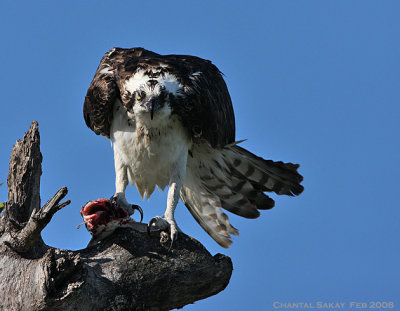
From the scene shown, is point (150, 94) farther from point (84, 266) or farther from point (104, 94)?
point (84, 266)

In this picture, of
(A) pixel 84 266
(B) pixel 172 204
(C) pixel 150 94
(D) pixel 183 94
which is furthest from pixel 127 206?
(A) pixel 84 266

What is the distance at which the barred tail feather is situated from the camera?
9062 millimetres

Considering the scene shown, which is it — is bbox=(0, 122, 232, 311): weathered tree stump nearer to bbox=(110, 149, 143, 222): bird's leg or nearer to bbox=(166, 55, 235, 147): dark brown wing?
bbox=(110, 149, 143, 222): bird's leg

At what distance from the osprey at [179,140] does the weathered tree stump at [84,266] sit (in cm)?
52

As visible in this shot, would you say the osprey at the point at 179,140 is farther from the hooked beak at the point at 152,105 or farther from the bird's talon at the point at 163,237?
the bird's talon at the point at 163,237

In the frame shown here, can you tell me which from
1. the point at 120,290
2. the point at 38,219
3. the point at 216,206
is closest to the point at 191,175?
the point at 216,206

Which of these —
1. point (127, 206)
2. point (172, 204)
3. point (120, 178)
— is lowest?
point (127, 206)

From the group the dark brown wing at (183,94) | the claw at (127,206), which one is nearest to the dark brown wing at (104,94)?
the dark brown wing at (183,94)

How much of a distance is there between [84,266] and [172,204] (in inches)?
80.7

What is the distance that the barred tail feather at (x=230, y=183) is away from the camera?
357 inches

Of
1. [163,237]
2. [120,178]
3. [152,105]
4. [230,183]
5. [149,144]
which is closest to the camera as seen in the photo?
[163,237]

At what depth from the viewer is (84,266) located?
6055 millimetres

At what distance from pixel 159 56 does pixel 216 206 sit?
2.17 m

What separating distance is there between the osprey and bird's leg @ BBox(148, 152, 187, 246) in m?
0.01
